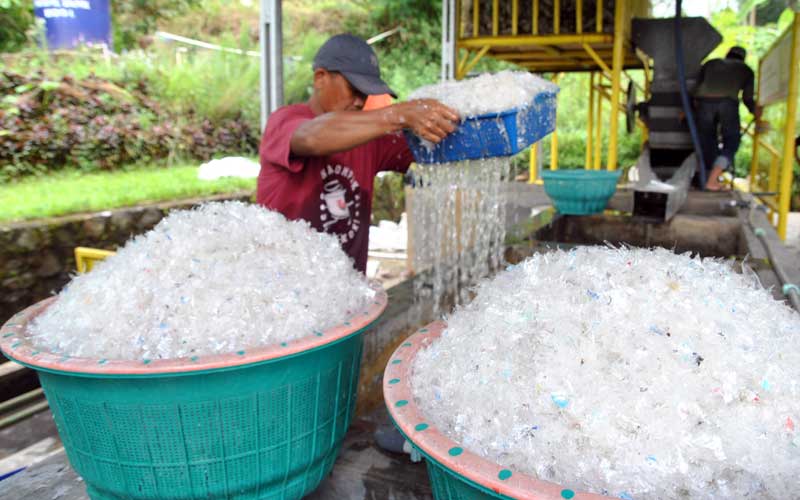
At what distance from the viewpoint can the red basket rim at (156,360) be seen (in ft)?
4.14

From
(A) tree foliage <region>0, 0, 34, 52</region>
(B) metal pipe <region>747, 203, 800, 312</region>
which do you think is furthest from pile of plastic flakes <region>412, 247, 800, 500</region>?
(A) tree foliage <region>0, 0, 34, 52</region>

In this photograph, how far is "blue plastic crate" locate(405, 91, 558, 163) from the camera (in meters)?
1.69

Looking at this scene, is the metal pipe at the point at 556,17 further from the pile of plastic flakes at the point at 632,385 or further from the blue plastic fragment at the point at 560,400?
the blue plastic fragment at the point at 560,400

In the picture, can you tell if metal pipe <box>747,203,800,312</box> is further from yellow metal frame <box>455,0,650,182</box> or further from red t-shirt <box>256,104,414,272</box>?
yellow metal frame <box>455,0,650,182</box>

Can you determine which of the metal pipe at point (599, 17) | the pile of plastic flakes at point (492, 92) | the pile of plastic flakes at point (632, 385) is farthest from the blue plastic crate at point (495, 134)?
the metal pipe at point (599, 17)

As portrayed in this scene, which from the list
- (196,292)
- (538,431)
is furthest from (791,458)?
(196,292)

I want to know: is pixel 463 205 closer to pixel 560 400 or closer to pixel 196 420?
pixel 196 420

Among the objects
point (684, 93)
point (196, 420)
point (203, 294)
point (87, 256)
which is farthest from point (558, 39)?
point (196, 420)

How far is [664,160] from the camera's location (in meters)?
6.14

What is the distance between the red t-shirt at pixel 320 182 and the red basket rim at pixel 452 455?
0.99 metres

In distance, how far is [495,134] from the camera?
171 centimetres

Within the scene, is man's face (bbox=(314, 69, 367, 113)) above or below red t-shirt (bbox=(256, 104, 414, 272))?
above

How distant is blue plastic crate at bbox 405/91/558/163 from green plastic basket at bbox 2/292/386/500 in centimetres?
63

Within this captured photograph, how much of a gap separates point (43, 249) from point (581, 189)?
402 centimetres
